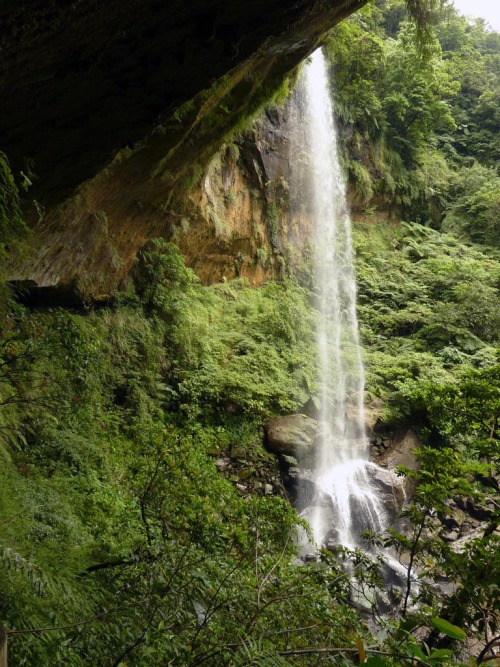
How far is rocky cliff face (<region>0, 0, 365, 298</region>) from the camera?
2.96 meters

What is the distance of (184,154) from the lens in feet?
22.8

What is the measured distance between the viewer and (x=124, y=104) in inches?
151

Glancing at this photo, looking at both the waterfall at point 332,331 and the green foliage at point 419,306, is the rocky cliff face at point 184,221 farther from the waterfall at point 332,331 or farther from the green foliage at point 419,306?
the green foliage at point 419,306

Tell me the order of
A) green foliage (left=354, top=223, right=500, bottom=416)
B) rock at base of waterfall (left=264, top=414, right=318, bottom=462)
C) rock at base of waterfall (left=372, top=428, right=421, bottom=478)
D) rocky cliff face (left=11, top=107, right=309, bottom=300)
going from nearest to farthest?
rocky cliff face (left=11, top=107, right=309, bottom=300) < rock at base of waterfall (left=264, top=414, right=318, bottom=462) < rock at base of waterfall (left=372, top=428, right=421, bottom=478) < green foliage (left=354, top=223, right=500, bottom=416)

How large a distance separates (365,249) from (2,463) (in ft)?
47.6

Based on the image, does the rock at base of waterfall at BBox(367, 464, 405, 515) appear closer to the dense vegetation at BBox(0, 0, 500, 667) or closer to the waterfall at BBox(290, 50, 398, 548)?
the waterfall at BBox(290, 50, 398, 548)

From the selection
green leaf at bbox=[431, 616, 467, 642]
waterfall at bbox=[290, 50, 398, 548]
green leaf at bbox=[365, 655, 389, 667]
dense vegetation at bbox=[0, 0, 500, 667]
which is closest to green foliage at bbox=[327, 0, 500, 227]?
dense vegetation at bbox=[0, 0, 500, 667]

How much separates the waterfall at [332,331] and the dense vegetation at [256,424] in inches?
23.7

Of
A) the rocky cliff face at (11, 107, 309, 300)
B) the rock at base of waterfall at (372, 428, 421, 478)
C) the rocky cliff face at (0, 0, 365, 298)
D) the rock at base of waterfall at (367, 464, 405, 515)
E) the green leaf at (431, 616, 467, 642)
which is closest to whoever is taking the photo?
the green leaf at (431, 616, 467, 642)

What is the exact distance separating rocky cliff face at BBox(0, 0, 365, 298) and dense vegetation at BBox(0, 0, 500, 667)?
78cm

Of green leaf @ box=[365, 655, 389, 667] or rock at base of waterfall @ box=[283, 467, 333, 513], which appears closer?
green leaf @ box=[365, 655, 389, 667]

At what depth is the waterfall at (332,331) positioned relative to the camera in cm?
936

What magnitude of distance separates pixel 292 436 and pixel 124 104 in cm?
712

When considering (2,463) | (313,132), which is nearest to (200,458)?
(2,463)
